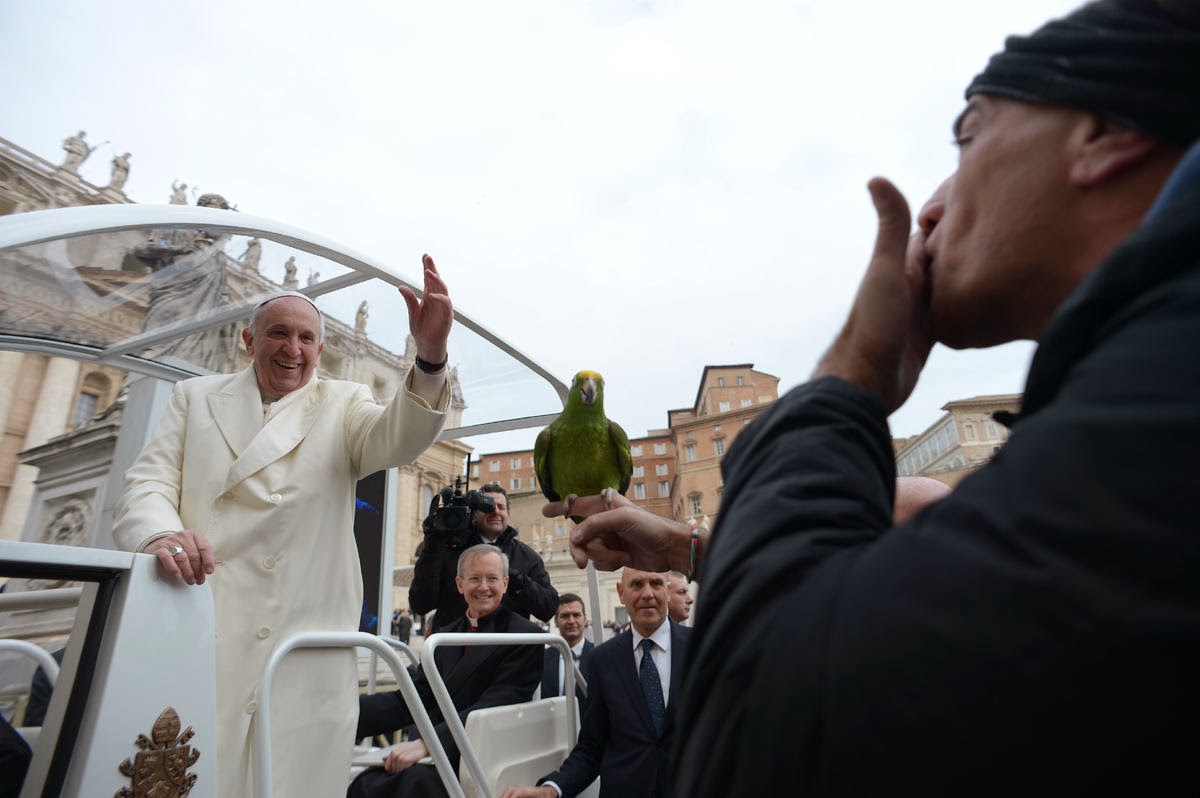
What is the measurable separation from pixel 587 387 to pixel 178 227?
7.61ft

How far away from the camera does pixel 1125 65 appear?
74cm

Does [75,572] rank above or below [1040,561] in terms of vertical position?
above

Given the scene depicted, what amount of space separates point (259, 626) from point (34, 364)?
26793mm

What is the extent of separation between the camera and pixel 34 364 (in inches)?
883

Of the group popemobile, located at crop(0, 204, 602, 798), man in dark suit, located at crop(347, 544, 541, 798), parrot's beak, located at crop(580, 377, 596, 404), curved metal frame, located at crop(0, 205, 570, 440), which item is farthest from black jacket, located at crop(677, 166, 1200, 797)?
parrot's beak, located at crop(580, 377, 596, 404)

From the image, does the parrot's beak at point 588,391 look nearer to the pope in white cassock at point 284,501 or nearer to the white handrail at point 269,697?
the pope in white cassock at point 284,501

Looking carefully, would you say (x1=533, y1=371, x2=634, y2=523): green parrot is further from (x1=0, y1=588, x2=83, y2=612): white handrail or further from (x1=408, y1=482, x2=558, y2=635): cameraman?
(x1=0, y1=588, x2=83, y2=612): white handrail

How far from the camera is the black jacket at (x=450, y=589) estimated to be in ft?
17.7

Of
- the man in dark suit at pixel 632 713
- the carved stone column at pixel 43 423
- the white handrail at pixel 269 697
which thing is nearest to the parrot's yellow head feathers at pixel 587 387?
the man in dark suit at pixel 632 713

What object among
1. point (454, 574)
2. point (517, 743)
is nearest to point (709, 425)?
point (454, 574)

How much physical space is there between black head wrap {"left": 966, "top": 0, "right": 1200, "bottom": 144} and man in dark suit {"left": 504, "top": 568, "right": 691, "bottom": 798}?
335 centimetres

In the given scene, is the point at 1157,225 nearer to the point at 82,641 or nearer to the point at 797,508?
the point at 797,508

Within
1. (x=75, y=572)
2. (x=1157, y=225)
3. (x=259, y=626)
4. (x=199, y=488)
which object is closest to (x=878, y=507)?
(x=1157, y=225)

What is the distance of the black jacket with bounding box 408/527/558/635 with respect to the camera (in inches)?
212
